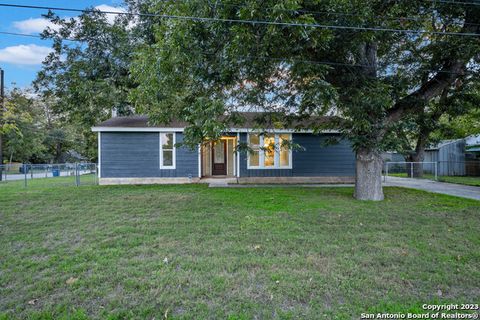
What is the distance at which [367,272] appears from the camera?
325 cm

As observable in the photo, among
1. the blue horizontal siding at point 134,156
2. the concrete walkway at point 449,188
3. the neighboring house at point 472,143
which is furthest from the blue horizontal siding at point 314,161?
the neighboring house at point 472,143

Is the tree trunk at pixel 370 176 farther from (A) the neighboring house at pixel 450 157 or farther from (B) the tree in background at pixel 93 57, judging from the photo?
(A) the neighboring house at pixel 450 157

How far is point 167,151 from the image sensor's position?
12422mm

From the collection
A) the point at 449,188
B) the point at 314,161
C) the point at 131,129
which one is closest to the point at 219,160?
the point at 131,129

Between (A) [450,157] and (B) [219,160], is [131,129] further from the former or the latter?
(A) [450,157]

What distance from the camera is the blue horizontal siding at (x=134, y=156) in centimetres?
1205

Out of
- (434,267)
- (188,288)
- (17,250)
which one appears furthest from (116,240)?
(434,267)

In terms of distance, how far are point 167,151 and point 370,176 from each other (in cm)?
870

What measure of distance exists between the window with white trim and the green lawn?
18.8ft

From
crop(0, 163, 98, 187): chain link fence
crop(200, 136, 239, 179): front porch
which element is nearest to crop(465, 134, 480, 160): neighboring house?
crop(200, 136, 239, 179): front porch

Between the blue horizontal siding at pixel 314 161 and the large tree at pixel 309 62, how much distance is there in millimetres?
4383

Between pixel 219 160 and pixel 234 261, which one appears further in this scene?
pixel 219 160

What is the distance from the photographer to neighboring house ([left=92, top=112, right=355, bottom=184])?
12.1 metres

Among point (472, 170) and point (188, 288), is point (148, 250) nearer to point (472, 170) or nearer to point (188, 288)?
point (188, 288)
